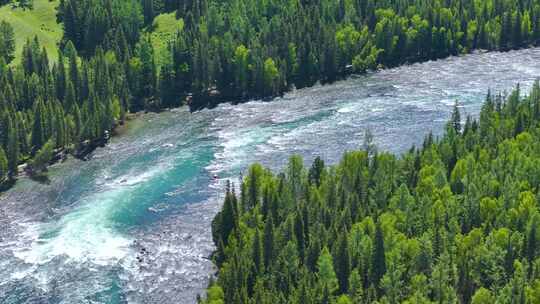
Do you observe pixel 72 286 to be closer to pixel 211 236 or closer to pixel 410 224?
pixel 211 236

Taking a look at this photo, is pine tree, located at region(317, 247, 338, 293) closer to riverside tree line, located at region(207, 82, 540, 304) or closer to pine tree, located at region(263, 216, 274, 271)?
riverside tree line, located at region(207, 82, 540, 304)

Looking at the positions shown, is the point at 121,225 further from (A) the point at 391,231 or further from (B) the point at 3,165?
(A) the point at 391,231

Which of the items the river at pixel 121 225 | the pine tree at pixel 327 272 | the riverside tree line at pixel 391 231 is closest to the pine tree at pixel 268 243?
the riverside tree line at pixel 391 231

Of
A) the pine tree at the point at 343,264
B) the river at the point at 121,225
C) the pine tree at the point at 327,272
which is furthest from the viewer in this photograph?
the river at the point at 121,225

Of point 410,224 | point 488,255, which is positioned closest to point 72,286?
point 410,224

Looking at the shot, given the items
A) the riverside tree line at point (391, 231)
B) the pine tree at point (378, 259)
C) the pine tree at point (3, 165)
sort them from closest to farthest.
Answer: the riverside tree line at point (391, 231)
the pine tree at point (378, 259)
the pine tree at point (3, 165)

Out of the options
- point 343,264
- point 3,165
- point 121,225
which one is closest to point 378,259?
point 343,264

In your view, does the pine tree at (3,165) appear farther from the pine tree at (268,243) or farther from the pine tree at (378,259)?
the pine tree at (378,259)

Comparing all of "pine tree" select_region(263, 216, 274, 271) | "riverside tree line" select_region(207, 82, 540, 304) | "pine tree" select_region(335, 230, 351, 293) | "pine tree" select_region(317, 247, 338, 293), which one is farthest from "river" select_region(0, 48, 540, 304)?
"pine tree" select_region(335, 230, 351, 293)
